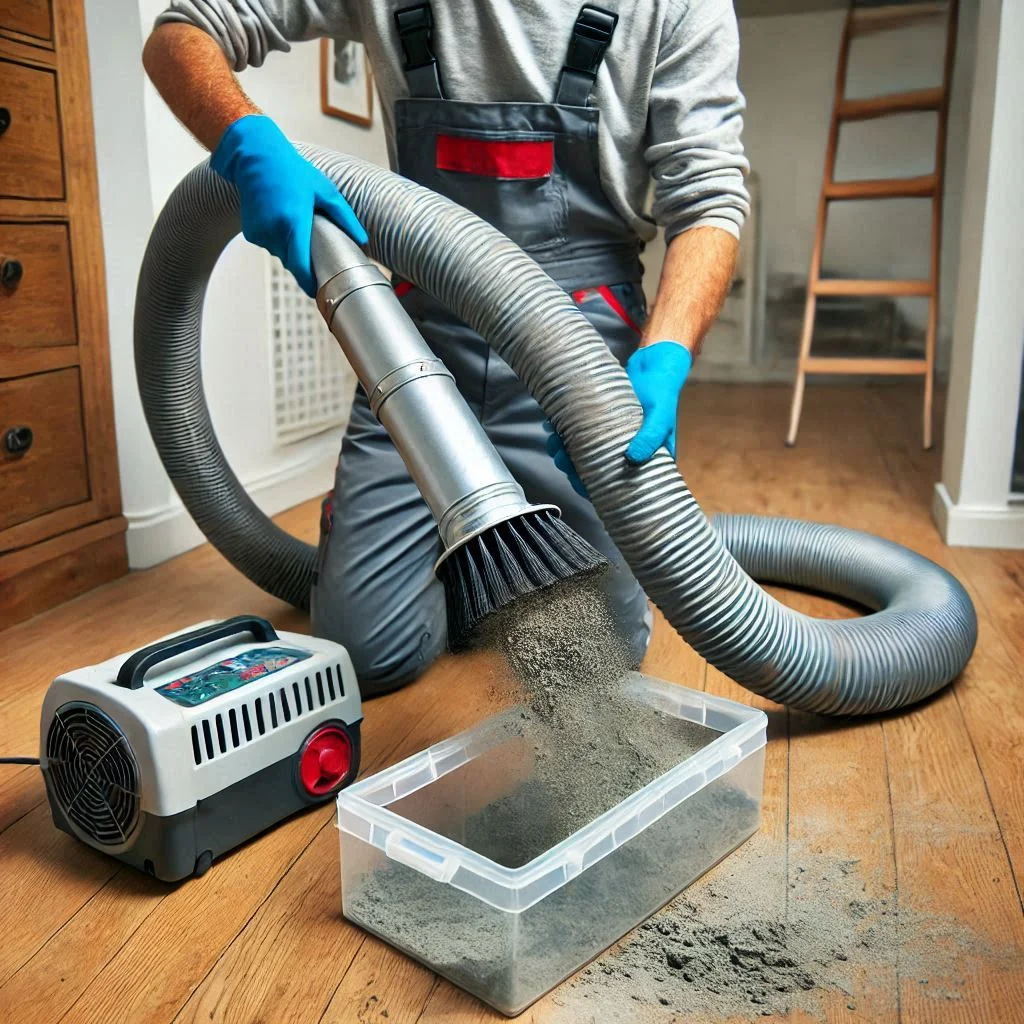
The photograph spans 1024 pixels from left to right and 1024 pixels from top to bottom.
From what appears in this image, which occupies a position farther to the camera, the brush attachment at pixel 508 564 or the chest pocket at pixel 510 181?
the chest pocket at pixel 510 181

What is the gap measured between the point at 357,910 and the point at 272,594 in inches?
34.4

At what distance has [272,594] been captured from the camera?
1756 mm

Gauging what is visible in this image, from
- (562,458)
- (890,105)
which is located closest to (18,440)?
(562,458)

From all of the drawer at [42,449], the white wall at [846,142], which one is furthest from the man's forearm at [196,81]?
the white wall at [846,142]

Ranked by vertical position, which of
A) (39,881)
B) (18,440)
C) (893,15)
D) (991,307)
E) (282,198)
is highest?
(893,15)

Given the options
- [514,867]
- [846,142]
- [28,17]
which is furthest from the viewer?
[846,142]

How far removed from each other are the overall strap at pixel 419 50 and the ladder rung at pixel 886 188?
2330 millimetres

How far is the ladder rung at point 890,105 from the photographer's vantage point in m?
3.21

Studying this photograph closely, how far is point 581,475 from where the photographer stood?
1.05m

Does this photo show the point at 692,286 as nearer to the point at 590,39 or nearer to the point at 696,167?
the point at 696,167

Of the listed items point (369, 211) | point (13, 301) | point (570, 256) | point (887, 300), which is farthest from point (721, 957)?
point (887, 300)

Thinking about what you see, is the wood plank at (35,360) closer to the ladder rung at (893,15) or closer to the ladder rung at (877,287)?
the ladder rung at (877,287)

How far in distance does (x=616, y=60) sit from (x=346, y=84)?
1.47 m

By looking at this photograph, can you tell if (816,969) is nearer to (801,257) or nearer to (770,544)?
(770,544)
